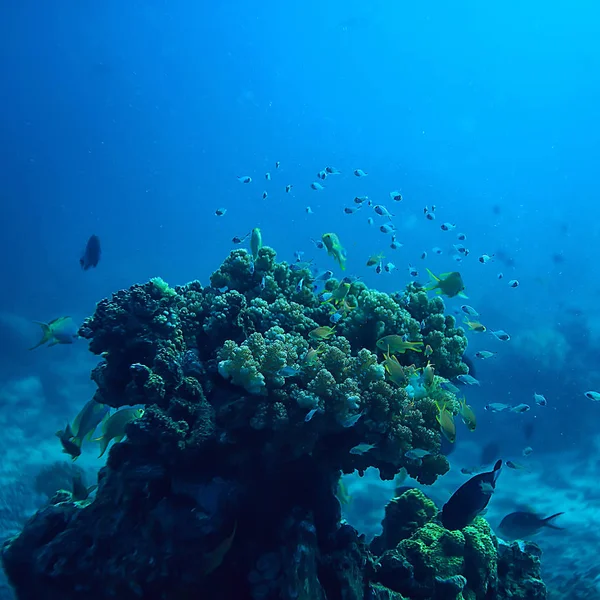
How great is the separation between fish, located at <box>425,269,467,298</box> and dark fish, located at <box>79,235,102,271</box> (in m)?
6.91

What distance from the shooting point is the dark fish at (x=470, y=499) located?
465cm

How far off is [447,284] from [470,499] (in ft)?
10.4

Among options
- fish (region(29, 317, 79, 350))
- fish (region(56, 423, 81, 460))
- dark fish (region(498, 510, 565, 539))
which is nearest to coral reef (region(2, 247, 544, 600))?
fish (region(56, 423, 81, 460))

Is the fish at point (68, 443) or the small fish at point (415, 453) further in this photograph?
the fish at point (68, 443)

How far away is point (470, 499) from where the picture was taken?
4.74 m

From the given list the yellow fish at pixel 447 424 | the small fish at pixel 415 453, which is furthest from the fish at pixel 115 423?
the yellow fish at pixel 447 424

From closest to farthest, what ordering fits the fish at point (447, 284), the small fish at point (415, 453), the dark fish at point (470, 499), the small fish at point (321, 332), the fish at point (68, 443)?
the small fish at point (415, 453), the dark fish at point (470, 499), the small fish at point (321, 332), the fish at point (68, 443), the fish at point (447, 284)

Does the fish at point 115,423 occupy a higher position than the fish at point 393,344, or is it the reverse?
the fish at point 393,344

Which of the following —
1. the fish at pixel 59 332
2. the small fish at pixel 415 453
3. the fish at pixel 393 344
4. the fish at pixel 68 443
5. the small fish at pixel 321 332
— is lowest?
the small fish at pixel 415 453

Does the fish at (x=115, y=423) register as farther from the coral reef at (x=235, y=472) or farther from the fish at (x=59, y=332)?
the fish at (x=59, y=332)

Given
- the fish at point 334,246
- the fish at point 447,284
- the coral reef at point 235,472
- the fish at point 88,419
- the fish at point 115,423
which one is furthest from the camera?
the fish at point 334,246

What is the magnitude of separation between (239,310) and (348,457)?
2151mm

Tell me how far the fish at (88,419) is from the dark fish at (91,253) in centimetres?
394

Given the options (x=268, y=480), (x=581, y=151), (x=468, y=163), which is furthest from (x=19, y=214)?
(x=581, y=151)
